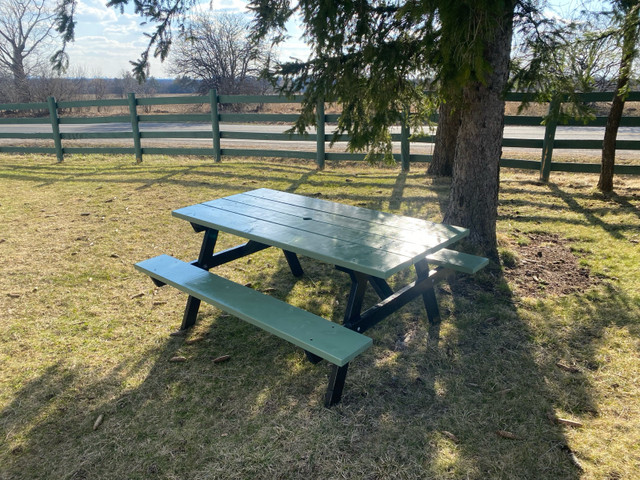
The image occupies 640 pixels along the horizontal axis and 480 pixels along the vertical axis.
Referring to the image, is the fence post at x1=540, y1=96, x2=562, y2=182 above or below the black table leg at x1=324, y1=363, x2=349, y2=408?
above

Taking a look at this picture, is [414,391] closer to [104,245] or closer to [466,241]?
[466,241]

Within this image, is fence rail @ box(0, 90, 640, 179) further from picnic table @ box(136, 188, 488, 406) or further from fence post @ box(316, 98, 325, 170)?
picnic table @ box(136, 188, 488, 406)

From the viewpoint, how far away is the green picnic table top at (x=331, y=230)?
2727mm

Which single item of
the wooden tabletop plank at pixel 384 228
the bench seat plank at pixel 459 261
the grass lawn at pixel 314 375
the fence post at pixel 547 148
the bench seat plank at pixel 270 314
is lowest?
the grass lawn at pixel 314 375

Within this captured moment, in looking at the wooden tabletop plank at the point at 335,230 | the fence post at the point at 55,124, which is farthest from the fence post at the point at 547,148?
the fence post at the point at 55,124

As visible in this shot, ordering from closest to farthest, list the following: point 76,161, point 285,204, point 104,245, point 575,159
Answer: point 285,204 → point 104,245 → point 575,159 → point 76,161

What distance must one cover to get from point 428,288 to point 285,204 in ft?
4.74

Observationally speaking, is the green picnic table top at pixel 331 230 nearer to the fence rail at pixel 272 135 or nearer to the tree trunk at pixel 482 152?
the tree trunk at pixel 482 152

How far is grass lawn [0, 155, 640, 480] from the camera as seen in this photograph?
2266 mm

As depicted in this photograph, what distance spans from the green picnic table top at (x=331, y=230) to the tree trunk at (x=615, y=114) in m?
3.91

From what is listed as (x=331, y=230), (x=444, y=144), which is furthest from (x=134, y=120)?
(x=331, y=230)

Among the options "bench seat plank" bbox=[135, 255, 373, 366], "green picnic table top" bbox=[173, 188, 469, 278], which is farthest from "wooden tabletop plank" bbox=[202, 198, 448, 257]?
"bench seat plank" bbox=[135, 255, 373, 366]

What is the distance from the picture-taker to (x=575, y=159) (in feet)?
34.4

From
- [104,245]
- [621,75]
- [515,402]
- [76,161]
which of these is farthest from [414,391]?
[76,161]
